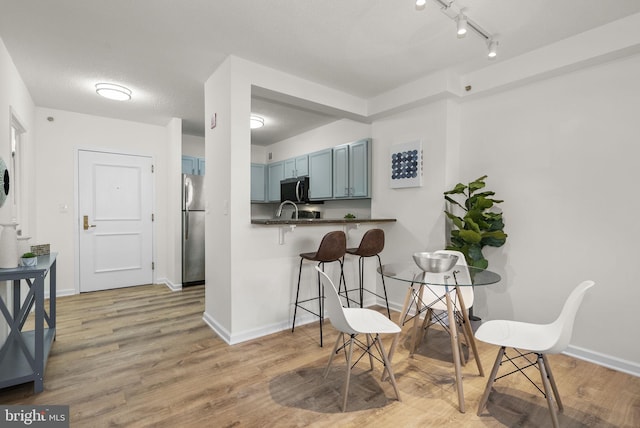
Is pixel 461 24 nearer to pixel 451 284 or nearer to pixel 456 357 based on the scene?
pixel 451 284

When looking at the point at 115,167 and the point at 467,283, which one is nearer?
the point at 467,283

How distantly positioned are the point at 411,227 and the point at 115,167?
4.18m

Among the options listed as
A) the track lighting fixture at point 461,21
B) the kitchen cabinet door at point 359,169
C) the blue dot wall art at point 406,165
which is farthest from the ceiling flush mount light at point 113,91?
the track lighting fixture at point 461,21

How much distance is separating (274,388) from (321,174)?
3073 mm

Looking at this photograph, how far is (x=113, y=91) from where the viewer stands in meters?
3.44

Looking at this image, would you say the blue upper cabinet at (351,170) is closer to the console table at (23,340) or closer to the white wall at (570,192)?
the white wall at (570,192)

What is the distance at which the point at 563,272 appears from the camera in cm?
266

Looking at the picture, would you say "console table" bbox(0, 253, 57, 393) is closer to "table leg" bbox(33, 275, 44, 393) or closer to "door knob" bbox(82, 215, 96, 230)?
"table leg" bbox(33, 275, 44, 393)

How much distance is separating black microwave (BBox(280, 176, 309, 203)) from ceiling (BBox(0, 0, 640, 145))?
1.69 m

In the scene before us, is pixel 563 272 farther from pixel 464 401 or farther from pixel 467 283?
pixel 464 401

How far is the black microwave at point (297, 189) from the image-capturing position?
15.8ft

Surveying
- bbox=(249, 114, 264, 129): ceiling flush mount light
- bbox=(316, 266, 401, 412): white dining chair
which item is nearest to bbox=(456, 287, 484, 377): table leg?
bbox=(316, 266, 401, 412): white dining chair

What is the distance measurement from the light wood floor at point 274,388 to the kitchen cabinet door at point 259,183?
3.23 metres

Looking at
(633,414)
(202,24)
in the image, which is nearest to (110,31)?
(202,24)
